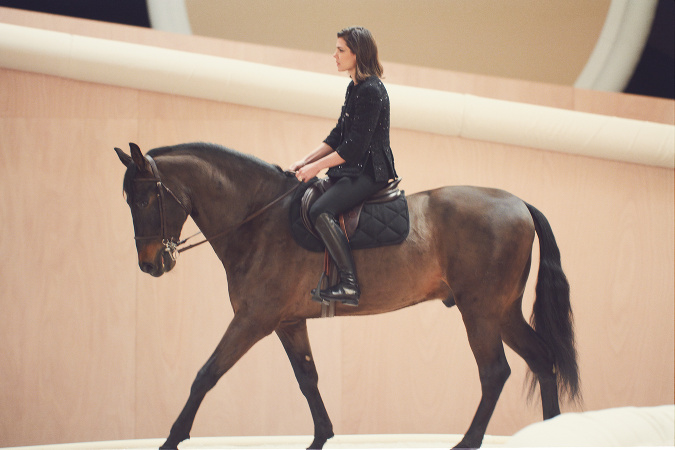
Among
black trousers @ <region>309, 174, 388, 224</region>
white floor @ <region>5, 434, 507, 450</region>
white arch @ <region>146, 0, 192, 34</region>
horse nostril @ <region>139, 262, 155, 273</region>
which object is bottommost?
white floor @ <region>5, 434, 507, 450</region>

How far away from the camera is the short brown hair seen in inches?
109

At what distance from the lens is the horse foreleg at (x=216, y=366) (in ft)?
8.29

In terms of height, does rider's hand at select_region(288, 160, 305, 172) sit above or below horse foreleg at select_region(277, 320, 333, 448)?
above

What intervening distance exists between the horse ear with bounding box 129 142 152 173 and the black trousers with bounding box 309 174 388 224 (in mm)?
706

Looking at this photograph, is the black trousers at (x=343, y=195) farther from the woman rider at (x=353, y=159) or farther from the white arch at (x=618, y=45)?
the white arch at (x=618, y=45)

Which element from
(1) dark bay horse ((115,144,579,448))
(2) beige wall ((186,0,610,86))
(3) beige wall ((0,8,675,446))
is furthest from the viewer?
(2) beige wall ((186,0,610,86))

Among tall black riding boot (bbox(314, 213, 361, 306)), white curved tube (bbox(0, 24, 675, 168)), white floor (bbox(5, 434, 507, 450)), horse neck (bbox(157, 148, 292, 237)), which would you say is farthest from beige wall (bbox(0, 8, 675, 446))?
tall black riding boot (bbox(314, 213, 361, 306))

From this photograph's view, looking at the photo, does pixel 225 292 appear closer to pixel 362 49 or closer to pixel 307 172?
pixel 307 172

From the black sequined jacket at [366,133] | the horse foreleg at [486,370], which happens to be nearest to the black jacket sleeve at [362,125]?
the black sequined jacket at [366,133]

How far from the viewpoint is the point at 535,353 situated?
299 centimetres

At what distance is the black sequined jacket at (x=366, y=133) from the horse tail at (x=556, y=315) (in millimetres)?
840

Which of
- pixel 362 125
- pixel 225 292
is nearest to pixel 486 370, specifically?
pixel 362 125

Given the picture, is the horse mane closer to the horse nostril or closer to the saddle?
the saddle

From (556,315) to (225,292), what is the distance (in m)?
2.07
